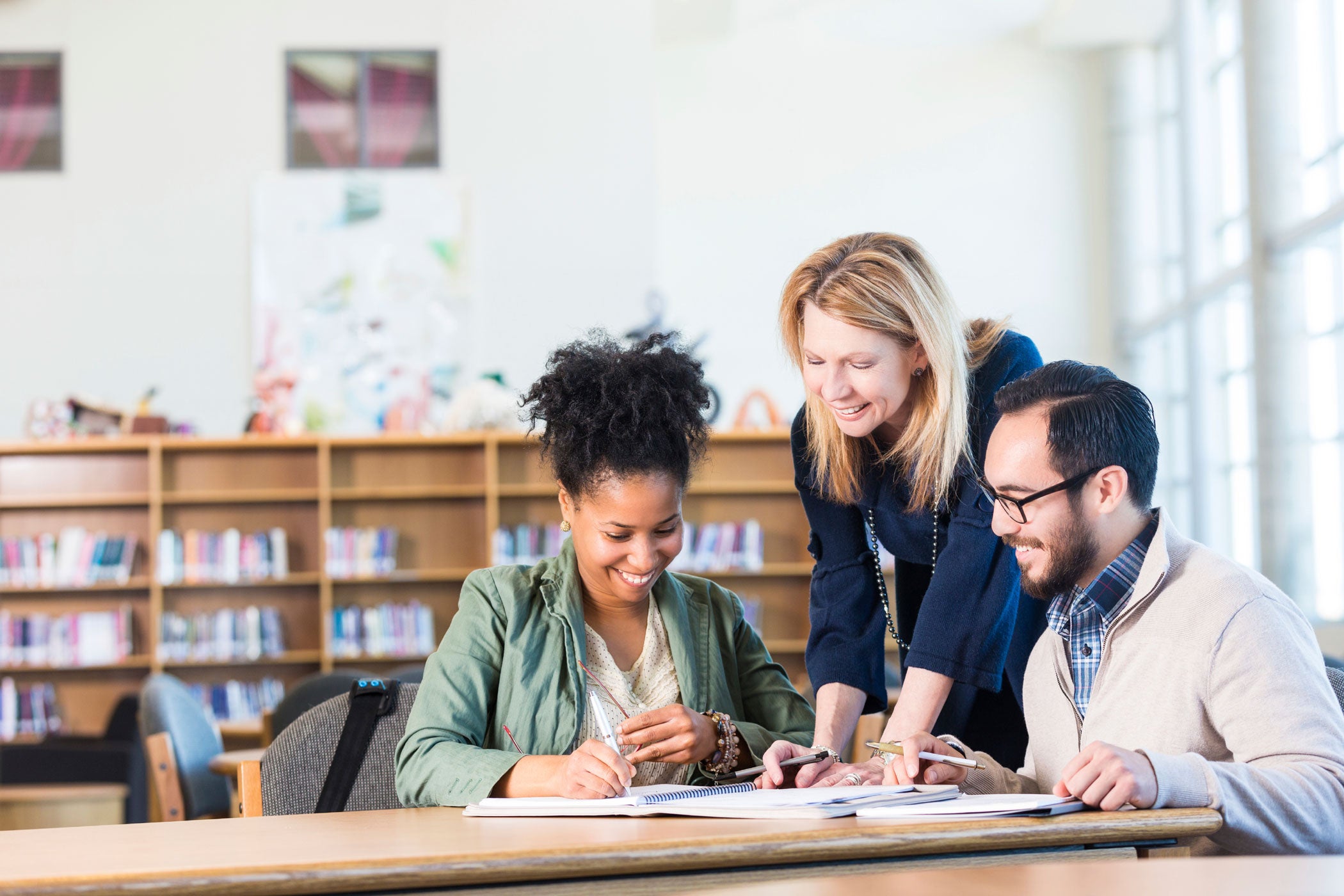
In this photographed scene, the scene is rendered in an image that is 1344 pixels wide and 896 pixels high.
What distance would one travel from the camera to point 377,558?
6.76m

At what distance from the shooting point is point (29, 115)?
7.92 metres

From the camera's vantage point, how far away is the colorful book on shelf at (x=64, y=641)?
6.62 m

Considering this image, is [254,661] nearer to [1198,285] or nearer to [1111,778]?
[1111,778]

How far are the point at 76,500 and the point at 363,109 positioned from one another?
121 inches

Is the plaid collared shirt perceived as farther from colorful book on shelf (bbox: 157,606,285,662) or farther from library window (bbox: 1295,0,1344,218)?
library window (bbox: 1295,0,1344,218)

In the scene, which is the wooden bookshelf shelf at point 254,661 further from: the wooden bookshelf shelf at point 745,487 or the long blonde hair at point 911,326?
the long blonde hair at point 911,326

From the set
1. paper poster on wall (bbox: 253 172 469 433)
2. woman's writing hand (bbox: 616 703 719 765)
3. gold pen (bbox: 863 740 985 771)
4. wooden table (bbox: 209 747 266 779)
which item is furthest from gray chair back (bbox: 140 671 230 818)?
paper poster on wall (bbox: 253 172 469 433)

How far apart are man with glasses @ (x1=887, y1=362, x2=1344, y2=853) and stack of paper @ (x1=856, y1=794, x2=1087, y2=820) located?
2 centimetres

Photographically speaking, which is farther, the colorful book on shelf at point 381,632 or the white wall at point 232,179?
the white wall at point 232,179

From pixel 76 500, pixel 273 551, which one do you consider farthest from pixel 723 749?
pixel 76 500

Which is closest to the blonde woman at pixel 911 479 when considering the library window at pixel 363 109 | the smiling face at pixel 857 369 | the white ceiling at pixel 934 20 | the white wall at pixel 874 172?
the smiling face at pixel 857 369

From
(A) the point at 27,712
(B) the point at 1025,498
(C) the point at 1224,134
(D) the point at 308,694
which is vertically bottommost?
(A) the point at 27,712

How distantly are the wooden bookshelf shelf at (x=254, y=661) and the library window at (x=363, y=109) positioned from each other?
3184 mm

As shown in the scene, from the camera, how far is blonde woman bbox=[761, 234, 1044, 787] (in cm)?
184
